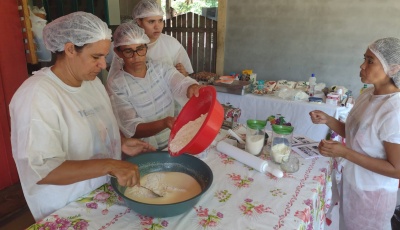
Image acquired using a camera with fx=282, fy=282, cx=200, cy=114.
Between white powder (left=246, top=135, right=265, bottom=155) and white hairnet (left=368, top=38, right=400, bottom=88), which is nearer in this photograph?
white hairnet (left=368, top=38, right=400, bottom=88)

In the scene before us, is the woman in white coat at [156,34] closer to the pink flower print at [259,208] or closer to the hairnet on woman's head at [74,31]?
the hairnet on woman's head at [74,31]

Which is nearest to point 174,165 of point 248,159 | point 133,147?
point 133,147

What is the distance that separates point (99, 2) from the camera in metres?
4.27

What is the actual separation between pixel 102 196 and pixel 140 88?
2.52 ft

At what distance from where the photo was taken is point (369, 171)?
61.5 inches

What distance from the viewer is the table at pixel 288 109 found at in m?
2.91

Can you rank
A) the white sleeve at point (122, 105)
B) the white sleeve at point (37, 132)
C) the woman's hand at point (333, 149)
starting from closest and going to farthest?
Result: the white sleeve at point (37, 132) → the woman's hand at point (333, 149) → the white sleeve at point (122, 105)

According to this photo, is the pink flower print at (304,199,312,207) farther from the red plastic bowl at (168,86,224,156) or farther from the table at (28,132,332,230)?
the red plastic bowl at (168,86,224,156)

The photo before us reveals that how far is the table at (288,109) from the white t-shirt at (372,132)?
1.22 meters

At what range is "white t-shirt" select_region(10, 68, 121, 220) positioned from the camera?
1032 mm

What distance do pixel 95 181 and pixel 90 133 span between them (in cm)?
22

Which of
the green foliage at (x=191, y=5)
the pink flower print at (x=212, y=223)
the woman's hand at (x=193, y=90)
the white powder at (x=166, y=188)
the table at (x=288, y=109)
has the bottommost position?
the table at (x=288, y=109)

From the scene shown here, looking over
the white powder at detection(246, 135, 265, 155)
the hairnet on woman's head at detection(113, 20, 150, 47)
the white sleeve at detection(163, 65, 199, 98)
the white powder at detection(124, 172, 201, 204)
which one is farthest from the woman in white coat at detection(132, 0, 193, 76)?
the white powder at detection(124, 172, 201, 204)

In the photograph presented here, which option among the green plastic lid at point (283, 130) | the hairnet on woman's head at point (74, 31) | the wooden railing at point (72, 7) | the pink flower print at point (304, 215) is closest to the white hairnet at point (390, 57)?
the green plastic lid at point (283, 130)
